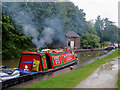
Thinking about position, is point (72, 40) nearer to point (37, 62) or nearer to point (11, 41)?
point (11, 41)

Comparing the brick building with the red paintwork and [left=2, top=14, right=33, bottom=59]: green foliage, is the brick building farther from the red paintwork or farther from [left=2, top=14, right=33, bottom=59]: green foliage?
the red paintwork

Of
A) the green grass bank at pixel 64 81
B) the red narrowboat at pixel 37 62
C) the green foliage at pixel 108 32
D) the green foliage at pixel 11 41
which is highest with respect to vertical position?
the green foliage at pixel 108 32

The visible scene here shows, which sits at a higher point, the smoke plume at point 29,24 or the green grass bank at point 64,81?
the smoke plume at point 29,24

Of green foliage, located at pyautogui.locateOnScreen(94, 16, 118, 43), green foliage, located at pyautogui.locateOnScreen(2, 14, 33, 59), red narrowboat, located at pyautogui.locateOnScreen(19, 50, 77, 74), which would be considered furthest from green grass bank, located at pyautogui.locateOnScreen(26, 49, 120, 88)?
green foliage, located at pyautogui.locateOnScreen(94, 16, 118, 43)

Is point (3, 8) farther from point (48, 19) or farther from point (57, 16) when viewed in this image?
point (57, 16)

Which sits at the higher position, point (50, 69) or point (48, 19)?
point (48, 19)

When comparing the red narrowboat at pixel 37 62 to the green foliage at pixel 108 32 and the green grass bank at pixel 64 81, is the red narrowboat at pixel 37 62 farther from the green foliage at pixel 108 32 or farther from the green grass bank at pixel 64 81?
the green foliage at pixel 108 32

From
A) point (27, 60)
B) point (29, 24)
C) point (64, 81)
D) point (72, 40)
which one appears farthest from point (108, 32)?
point (64, 81)

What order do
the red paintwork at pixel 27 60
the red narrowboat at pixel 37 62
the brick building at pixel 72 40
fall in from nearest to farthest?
1. the red narrowboat at pixel 37 62
2. the red paintwork at pixel 27 60
3. the brick building at pixel 72 40

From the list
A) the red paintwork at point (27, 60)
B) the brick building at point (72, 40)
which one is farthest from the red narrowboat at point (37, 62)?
the brick building at point (72, 40)

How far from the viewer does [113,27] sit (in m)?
61.9

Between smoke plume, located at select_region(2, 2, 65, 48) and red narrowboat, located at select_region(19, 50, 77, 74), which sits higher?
smoke plume, located at select_region(2, 2, 65, 48)

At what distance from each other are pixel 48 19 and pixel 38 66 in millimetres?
12497

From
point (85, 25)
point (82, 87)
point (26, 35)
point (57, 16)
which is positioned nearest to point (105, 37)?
point (85, 25)
